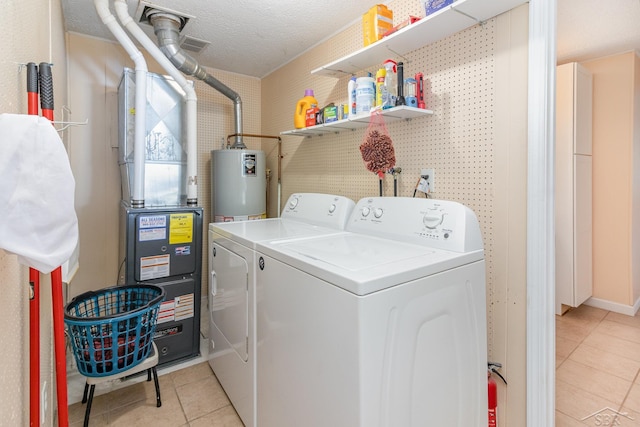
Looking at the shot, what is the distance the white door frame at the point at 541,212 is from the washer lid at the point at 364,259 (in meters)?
0.27

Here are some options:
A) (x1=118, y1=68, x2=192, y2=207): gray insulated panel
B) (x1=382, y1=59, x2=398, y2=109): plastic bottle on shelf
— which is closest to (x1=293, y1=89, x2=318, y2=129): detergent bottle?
(x1=382, y1=59, x2=398, y2=109): plastic bottle on shelf

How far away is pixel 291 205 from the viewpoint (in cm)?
252

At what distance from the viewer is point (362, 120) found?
1.95m

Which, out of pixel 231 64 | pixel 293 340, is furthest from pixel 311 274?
pixel 231 64

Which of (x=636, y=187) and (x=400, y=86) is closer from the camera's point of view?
(x=400, y=86)

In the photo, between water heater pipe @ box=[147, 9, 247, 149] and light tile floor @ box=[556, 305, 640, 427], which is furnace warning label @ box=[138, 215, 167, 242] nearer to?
water heater pipe @ box=[147, 9, 247, 149]

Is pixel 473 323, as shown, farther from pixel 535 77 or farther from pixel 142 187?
pixel 142 187

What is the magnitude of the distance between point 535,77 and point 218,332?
84.2 inches

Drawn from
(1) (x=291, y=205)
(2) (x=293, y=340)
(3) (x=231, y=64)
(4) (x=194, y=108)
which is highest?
Result: (3) (x=231, y=64)

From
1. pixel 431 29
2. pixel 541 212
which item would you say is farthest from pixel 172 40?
pixel 541 212

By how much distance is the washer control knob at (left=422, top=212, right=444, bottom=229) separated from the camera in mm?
1449

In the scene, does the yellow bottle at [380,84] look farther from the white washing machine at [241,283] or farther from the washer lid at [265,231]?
the washer lid at [265,231]

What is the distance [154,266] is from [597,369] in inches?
122

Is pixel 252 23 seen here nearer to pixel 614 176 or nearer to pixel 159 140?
pixel 159 140
